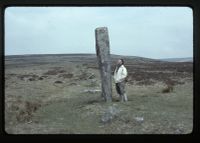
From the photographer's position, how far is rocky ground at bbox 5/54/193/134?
2.34 m

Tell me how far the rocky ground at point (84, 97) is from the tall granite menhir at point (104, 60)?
2.3 inches

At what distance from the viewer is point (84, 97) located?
2682 mm

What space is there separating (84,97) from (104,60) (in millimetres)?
327

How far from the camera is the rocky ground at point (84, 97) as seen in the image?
234 cm

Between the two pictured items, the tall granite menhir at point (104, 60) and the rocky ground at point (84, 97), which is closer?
the rocky ground at point (84, 97)

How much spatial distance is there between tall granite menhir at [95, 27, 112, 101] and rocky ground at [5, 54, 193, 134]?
0.20 ft

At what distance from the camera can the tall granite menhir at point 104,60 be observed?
250cm

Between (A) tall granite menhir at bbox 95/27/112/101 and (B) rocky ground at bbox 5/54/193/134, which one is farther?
(A) tall granite menhir at bbox 95/27/112/101

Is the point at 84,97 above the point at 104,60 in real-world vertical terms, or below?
below
